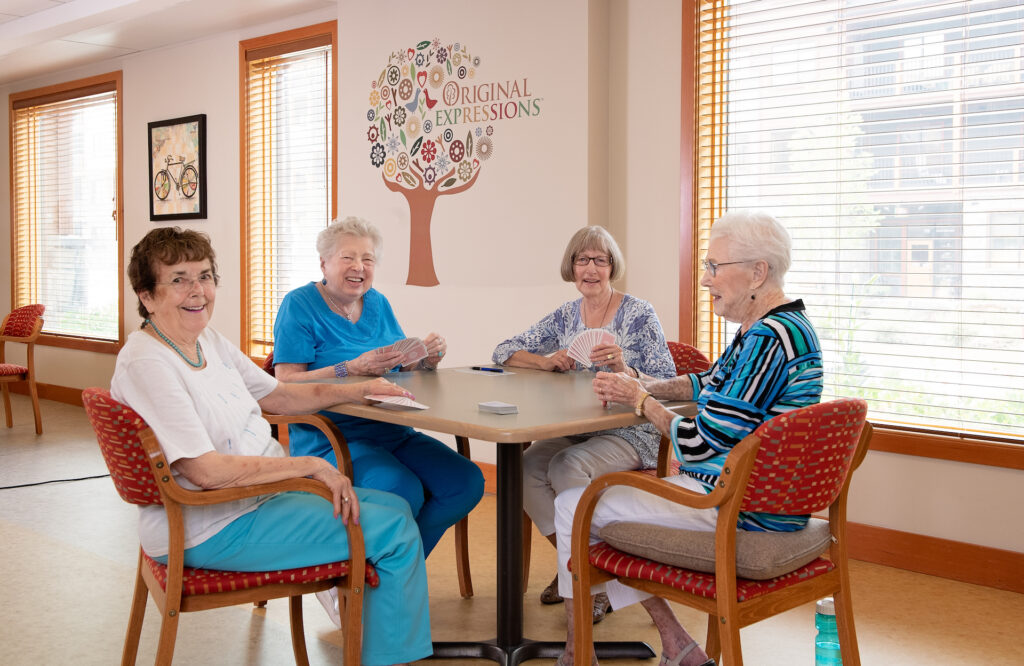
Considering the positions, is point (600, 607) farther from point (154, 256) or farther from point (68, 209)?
point (68, 209)

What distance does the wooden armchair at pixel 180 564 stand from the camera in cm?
195

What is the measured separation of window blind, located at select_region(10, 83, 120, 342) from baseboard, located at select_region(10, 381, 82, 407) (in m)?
0.47

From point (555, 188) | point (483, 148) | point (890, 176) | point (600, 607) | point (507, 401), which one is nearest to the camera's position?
point (507, 401)

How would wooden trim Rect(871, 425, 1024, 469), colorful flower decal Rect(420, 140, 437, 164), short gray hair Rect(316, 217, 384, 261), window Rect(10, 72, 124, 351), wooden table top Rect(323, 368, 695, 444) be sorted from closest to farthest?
wooden table top Rect(323, 368, 695, 444) < short gray hair Rect(316, 217, 384, 261) < wooden trim Rect(871, 425, 1024, 469) < colorful flower decal Rect(420, 140, 437, 164) < window Rect(10, 72, 124, 351)

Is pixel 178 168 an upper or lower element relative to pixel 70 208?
upper

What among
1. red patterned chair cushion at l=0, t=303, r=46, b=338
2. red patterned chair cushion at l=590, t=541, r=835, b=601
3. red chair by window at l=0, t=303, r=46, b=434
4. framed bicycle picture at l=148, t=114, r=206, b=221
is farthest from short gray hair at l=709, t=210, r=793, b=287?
red patterned chair cushion at l=0, t=303, r=46, b=338

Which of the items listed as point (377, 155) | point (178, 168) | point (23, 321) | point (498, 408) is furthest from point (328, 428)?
point (23, 321)

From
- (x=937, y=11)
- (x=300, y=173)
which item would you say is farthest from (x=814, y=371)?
(x=300, y=173)

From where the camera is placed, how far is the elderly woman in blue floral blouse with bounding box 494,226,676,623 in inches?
114

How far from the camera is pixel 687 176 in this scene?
4.09 meters

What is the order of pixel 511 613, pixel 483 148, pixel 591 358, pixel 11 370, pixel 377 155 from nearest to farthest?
pixel 511 613 < pixel 591 358 < pixel 483 148 < pixel 377 155 < pixel 11 370

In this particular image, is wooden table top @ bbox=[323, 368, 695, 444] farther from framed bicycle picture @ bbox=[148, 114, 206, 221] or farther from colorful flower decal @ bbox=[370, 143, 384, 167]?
framed bicycle picture @ bbox=[148, 114, 206, 221]

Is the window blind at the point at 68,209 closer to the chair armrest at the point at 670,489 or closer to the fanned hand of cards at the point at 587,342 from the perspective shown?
the fanned hand of cards at the point at 587,342

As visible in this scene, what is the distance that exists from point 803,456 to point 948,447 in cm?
190
